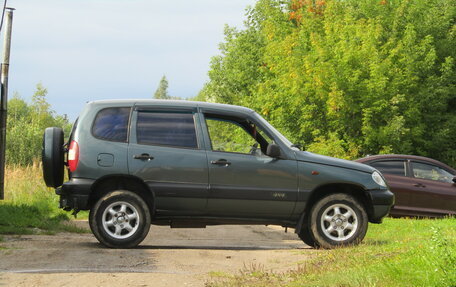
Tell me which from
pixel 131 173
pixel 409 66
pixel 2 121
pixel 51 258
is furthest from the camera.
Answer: pixel 409 66

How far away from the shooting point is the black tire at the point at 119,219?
428 inches

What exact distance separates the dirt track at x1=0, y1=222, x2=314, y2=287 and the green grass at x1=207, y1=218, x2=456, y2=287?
0.40 meters

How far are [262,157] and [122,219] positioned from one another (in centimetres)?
206

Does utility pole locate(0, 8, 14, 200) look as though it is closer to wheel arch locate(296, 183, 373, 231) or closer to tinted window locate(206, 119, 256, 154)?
tinted window locate(206, 119, 256, 154)

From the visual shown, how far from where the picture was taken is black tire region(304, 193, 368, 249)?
446 inches

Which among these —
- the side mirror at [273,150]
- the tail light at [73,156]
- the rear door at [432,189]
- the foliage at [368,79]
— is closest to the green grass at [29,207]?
the tail light at [73,156]

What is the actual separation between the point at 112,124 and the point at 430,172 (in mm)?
9078

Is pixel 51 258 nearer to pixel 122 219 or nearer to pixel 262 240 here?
pixel 122 219

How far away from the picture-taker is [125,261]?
9539mm

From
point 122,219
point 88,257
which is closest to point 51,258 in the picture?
point 88,257

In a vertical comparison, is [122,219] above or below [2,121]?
below

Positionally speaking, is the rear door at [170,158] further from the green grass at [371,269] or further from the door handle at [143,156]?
the green grass at [371,269]

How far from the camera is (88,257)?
9.80 meters

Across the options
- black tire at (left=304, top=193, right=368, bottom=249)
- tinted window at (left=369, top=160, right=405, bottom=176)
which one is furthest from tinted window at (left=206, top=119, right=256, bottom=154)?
tinted window at (left=369, top=160, right=405, bottom=176)
